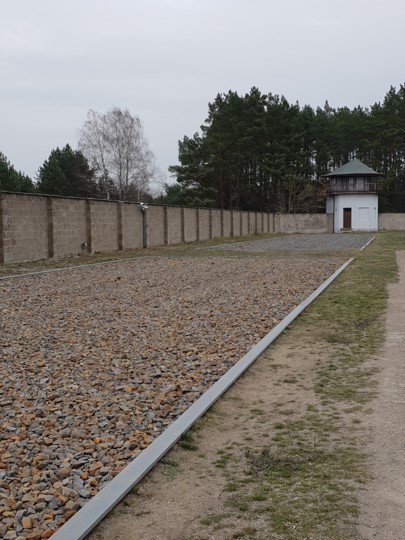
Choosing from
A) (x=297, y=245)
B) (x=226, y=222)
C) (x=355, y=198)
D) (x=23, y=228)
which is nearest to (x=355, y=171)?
(x=355, y=198)

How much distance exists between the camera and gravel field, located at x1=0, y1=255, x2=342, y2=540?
11.0ft

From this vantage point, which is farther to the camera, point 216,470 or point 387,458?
point 387,458

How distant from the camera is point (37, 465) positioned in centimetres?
354

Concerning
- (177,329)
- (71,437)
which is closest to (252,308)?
(177,329)

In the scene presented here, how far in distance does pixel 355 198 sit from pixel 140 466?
58.6m

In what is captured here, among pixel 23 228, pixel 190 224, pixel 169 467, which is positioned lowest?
pixel 169 467

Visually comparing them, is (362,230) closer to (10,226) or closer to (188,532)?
(10,226)

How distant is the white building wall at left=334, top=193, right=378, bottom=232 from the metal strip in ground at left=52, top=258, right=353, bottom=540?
182ft

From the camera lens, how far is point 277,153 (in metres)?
60.0

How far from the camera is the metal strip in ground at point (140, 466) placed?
273cm

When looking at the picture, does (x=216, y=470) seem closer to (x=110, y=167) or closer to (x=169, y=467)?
(x=169, y=467)

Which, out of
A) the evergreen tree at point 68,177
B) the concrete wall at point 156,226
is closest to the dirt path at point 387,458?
the concrete wall at point 156,226

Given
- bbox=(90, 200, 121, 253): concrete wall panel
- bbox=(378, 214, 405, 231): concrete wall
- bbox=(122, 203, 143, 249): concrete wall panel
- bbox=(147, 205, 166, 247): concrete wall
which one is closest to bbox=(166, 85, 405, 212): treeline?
bbox=(378, 214, 405, 231): concrete wall

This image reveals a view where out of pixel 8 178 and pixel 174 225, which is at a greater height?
pixel 8 178
